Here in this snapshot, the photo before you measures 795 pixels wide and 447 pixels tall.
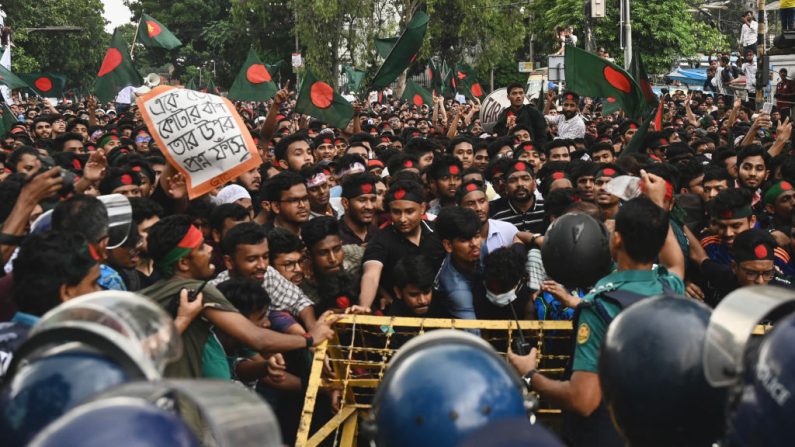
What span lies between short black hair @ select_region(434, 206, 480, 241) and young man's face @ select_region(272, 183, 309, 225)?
1316mm

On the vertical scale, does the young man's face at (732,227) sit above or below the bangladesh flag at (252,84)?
below

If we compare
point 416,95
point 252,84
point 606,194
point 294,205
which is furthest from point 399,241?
point 416,95

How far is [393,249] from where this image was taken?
19.0 ft

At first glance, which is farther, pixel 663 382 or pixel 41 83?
pixel 41 83

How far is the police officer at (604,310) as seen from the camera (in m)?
3.40

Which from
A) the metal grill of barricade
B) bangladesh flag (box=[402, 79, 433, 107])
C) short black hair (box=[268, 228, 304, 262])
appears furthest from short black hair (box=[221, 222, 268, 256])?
bangladesh flag (box=[402, 79, 433, 107])

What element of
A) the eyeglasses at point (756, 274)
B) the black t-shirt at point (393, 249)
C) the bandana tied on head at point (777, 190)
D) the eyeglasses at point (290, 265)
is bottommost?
the eyeglasses at point (756, 274)

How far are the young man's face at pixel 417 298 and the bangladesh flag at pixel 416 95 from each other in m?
14.1

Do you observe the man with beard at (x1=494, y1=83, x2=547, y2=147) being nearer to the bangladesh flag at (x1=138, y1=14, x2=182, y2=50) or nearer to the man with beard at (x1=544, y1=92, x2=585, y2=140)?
the man with beard at (x1=544, y1=92, x2=585, y2=140)

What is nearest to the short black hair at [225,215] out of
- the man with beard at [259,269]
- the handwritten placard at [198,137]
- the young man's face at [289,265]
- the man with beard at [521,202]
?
the handwritten placard at [198,137]

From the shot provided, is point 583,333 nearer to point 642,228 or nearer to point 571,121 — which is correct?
point 642,228

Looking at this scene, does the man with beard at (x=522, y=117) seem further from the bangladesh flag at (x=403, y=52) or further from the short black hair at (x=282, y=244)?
the short black hair at (x=282, y=244)

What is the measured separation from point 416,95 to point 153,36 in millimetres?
5491

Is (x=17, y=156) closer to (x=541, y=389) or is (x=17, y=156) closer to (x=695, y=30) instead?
(x=541, y=389)
